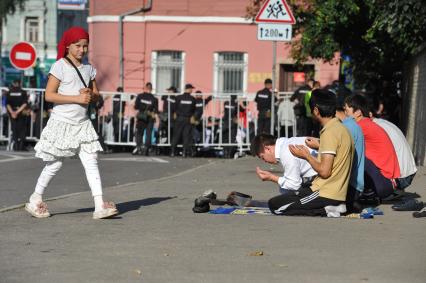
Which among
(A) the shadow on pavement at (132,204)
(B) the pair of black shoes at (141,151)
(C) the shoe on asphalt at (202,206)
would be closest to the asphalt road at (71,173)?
(A) the shadow on pavement at (132,204)

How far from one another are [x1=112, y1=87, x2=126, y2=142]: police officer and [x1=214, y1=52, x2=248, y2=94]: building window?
9.55 m

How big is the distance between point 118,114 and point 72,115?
17471 mm

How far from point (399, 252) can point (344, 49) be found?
1754 cm

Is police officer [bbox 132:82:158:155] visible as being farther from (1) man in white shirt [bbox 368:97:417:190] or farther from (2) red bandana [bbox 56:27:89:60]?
(2) red bandana [bbox 56:27:89:60]

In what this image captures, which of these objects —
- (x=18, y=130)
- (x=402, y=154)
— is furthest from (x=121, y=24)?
(x=402, y=154)

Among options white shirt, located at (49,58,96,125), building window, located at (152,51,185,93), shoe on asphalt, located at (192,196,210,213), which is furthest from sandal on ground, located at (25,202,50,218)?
building window, located at (152,51,185,93)

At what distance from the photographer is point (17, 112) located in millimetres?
27188

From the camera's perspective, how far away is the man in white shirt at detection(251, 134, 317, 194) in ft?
36.0

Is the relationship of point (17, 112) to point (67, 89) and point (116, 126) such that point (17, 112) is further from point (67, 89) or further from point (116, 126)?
point (67, 89)

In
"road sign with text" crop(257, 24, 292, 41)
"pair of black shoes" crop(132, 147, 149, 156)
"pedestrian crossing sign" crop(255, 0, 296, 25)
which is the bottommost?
"pair of black shoes" crop(132, 147, 149, 156)

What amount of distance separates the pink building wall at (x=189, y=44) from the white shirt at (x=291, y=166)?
86.0ft

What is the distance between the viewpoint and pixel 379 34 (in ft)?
77.3

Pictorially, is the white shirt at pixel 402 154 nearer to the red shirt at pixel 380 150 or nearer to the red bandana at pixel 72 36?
the red shirt at pixel 380 150

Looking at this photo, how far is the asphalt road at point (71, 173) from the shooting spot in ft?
49.1
